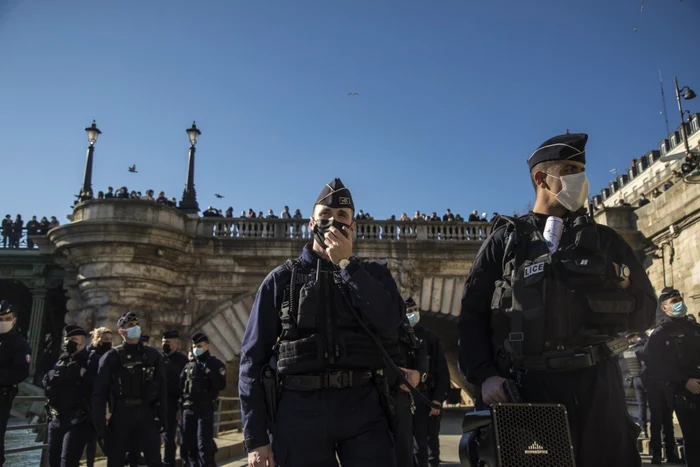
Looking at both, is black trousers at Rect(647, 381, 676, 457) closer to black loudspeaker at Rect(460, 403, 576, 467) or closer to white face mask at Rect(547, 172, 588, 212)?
white face mask at Rect(547, 172, 588, 212)

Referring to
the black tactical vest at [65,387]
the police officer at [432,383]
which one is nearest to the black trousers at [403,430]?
the police officer at [432,383]

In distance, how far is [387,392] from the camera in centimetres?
381

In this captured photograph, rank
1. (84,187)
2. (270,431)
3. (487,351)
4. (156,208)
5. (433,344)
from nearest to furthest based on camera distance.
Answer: (487,351) < (270,431) < (433,344) < (156,208) < (84,187)

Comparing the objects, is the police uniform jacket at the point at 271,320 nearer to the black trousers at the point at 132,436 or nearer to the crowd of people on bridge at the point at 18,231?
the black trousers at the point at 132,436

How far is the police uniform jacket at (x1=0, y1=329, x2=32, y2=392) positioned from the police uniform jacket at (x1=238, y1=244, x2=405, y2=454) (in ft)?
17.4

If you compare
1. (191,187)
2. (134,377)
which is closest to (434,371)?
(134,377)

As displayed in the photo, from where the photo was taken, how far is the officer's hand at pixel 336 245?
3.98 meters

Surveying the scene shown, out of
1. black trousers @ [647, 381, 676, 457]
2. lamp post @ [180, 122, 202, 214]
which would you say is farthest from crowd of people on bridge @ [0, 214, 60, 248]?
black trousers @ [647, 381, 676, 457]

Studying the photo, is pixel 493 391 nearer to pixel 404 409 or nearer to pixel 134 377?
pixel 404 409

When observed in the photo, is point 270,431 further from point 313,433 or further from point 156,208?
point 156,208

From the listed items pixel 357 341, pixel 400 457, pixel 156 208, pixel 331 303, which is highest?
pixel 156 208

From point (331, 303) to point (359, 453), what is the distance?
887 mm

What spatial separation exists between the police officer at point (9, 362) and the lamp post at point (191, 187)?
34.4 ft

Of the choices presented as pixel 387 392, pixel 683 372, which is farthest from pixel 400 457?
pixel 683 372
